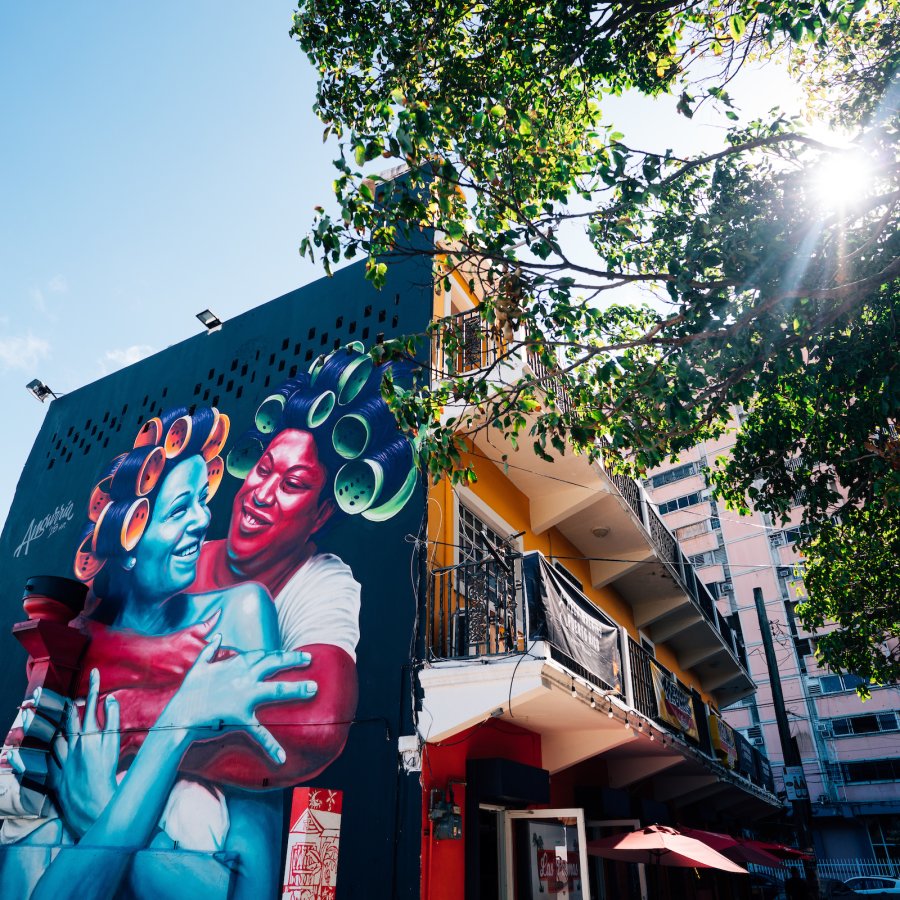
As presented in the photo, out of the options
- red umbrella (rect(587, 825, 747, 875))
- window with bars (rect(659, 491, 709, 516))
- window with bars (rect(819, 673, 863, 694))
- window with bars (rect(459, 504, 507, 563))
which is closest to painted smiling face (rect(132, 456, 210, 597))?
window with bars (rect(459, 504, 507, 563))

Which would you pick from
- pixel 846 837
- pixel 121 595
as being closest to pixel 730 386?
pixel 121 595

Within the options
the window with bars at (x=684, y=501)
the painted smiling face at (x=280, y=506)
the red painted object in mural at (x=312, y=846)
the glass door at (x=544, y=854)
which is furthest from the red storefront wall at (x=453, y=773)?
the window with bars at (x=684, y=501)

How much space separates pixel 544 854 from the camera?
8.27 metres

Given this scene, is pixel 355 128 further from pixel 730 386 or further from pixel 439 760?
pixel 439 760

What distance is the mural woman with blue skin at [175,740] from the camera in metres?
8.03

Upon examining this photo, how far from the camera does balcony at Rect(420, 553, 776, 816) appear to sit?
23.5 ft

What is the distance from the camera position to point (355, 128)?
852cm

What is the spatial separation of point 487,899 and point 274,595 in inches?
171

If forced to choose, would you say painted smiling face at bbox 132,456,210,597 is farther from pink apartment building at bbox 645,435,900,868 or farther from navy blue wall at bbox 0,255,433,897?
pink apartment building at bbox 645,435,900,868

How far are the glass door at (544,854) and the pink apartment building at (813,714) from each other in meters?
25.3

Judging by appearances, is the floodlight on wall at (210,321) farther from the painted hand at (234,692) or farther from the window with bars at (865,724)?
the window with bars at (865,724)

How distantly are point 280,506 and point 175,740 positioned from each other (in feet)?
10.8

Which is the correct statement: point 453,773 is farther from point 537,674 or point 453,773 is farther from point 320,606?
point 320,606

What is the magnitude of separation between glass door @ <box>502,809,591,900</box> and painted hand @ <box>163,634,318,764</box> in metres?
2.94
